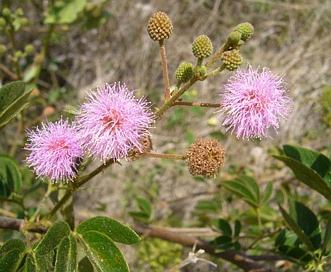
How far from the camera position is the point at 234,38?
1.52m

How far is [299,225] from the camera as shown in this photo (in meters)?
2.11

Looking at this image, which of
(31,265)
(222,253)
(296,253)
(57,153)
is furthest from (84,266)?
(296,253)

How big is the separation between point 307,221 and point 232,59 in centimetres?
109

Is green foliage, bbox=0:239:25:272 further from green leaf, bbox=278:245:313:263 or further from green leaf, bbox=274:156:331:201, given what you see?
green leaf, bbox=278:245:313:263

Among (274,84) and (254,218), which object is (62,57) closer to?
(254,218)

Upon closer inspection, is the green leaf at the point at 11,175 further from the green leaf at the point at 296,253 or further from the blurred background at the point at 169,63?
the blurred background at the point at 169,63

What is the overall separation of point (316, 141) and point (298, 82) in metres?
1.39

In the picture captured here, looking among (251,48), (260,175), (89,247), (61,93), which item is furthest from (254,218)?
(251,48)

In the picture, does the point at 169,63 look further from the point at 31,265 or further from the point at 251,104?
the point at 31,265

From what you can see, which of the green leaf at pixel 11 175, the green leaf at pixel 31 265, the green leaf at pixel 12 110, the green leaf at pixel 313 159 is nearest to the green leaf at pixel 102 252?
the green leaf at pixel 31 265

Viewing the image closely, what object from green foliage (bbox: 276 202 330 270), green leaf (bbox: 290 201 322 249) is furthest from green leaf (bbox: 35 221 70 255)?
green leaf (bbox: 290 201 322 249)

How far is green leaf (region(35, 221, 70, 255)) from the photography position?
142 cm

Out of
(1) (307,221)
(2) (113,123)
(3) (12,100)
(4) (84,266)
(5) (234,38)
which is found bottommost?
(4) (84,266)

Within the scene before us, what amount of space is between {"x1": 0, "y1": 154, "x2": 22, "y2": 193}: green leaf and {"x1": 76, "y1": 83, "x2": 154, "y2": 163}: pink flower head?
0.76m
